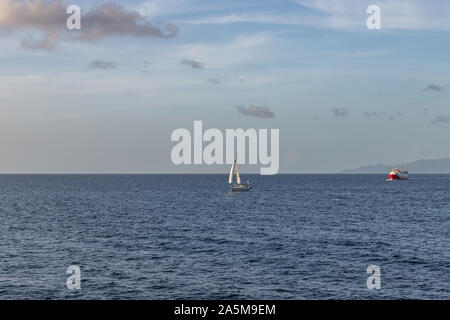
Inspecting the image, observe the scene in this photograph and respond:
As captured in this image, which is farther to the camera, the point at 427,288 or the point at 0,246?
the point at 0,246

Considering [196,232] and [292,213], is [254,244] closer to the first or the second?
[196,232]

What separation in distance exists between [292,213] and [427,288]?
67.8 metres

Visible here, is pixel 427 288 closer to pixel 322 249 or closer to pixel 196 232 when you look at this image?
pixel 322 249

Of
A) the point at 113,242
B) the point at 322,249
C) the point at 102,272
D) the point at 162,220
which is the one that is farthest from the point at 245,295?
the point at 162,220

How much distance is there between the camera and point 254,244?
64.4 metres

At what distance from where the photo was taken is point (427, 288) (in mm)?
40969

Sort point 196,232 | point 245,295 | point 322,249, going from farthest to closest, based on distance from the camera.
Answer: point 196,232 < point 322,249 < point 245,295
